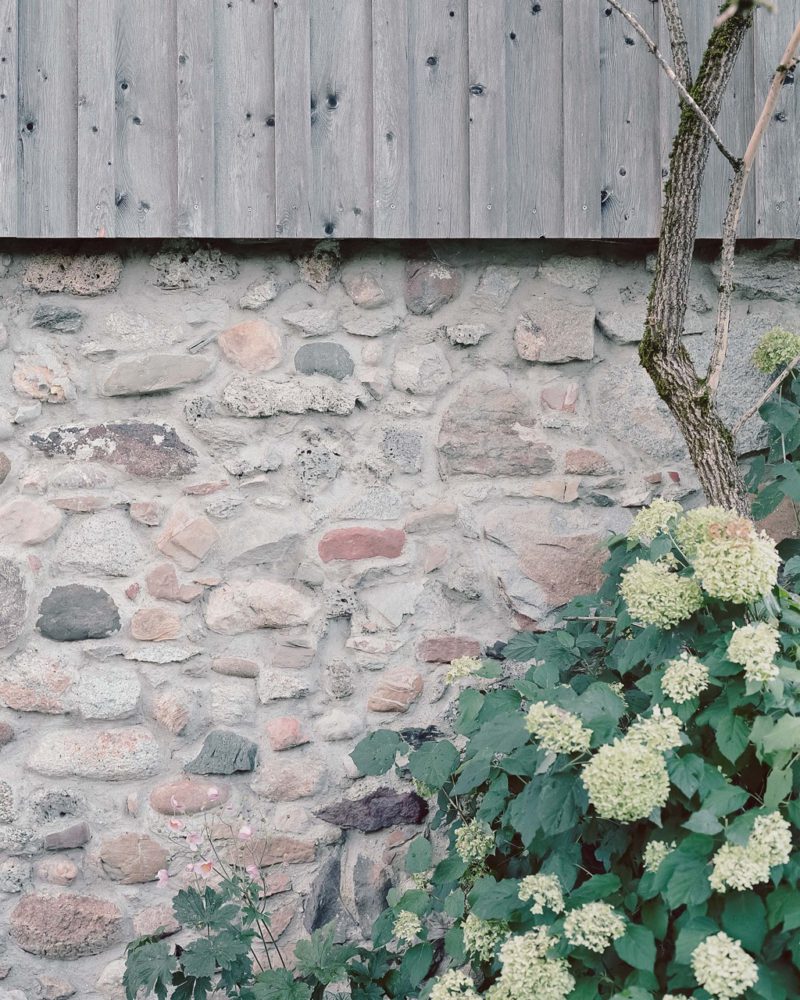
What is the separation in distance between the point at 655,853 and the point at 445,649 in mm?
824

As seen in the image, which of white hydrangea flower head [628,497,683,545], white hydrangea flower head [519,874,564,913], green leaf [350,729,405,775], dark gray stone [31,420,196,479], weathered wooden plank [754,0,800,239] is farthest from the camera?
weathered wooden plank [754,0,800,239]

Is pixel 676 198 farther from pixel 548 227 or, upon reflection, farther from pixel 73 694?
pixel 73 694

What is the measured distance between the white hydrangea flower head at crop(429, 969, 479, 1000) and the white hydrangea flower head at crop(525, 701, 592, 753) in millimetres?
478

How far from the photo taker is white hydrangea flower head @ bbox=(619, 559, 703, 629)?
1.56m

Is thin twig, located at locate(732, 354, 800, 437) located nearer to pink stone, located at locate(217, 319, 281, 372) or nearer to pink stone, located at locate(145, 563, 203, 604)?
pink stone, located at locate(217, 319, 281, 372)

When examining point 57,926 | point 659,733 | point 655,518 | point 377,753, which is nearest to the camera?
point 659,733

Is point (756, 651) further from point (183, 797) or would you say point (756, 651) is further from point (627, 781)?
point (183, 797)

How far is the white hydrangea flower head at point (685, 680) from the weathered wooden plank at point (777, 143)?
1279 millimetres

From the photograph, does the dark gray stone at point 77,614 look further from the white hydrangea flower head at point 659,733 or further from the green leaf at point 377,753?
the white hydrangea flower head at point 659,733

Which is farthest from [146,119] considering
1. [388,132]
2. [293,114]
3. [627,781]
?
[627,781]

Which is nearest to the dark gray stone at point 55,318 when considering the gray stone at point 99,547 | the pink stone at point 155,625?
the gray stone at point 99,547

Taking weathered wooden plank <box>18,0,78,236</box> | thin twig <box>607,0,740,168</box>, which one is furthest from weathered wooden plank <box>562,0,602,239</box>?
Result: weathered wooden plank <box>18,0,78,236</box>

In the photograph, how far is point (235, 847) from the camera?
2148mm

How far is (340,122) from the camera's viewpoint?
87.1 inches
